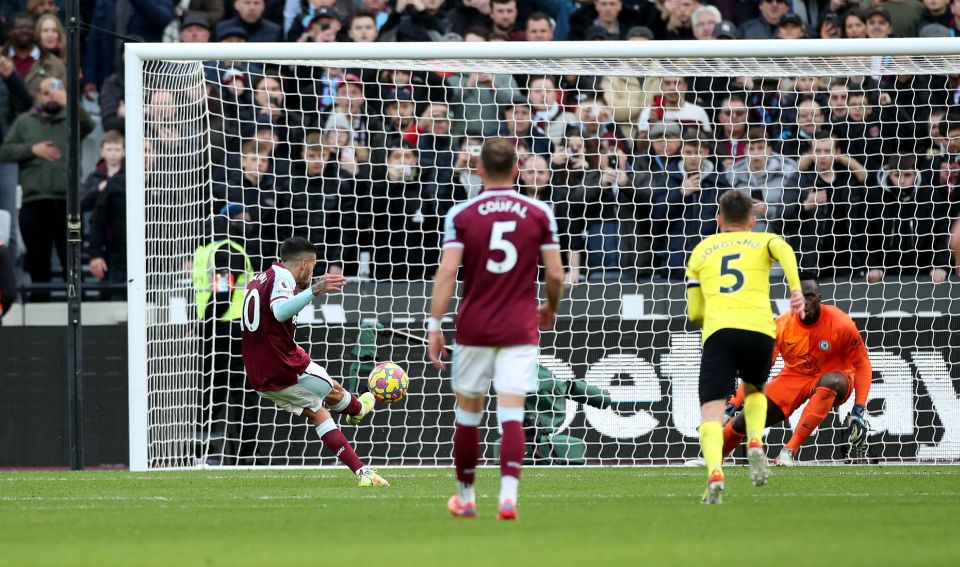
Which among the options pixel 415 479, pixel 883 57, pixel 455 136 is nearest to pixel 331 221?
pixel 455 136

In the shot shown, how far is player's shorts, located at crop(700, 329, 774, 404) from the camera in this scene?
28.2ft

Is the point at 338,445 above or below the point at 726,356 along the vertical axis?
below

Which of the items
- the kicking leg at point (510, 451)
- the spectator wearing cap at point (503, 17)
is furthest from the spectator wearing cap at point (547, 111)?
the kicking leg at point (510, 451)

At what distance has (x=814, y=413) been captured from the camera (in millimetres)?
12516

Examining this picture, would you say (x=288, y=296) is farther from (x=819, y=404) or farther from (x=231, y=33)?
(x=231, y=33)

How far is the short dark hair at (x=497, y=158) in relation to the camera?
291 inches

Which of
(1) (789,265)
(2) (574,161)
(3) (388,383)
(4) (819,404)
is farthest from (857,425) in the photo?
(1) (789,265)

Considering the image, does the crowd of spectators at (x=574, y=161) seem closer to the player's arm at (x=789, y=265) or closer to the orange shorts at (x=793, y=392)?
the orange shorts at (x=793, y=392)

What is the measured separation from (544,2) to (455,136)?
3.78m

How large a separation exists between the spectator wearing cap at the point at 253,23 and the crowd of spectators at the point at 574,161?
3.18 feet

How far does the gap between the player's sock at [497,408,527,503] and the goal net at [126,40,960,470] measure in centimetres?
579

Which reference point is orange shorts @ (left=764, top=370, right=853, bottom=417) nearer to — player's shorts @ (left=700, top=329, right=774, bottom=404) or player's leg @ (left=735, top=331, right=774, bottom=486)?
player's leg @ (left=735, top=331, right=774, bottom=486)

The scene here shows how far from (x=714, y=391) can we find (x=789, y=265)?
0.89 metres

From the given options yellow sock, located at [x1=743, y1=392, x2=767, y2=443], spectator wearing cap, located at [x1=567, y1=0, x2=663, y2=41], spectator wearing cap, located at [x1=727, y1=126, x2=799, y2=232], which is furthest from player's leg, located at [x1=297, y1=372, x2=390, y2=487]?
spectator wearing cap, located at [x1=567, y1=0, x2=663, y2=41]
